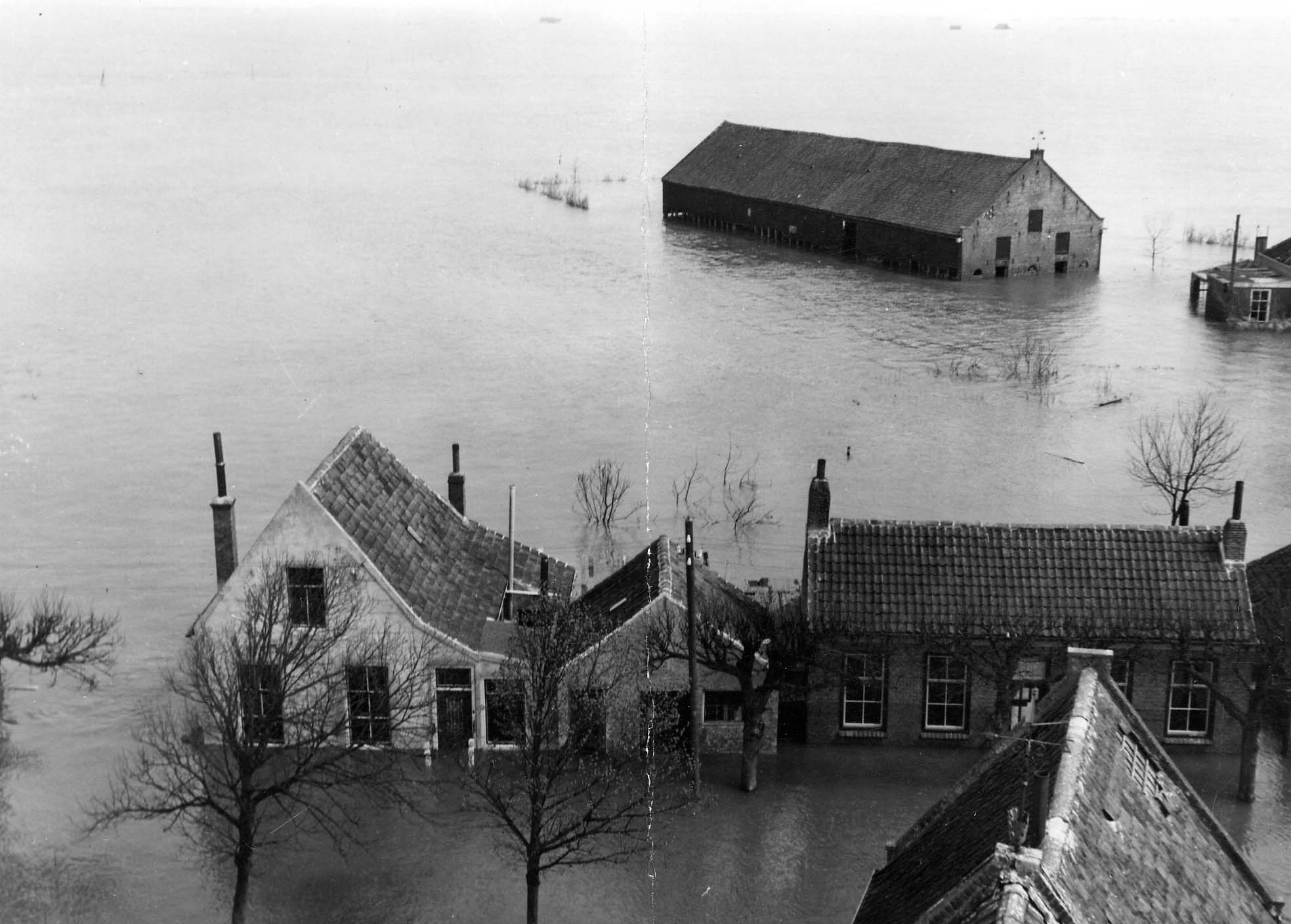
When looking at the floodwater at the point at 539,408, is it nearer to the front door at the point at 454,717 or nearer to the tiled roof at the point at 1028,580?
the front door at the point at 454,717

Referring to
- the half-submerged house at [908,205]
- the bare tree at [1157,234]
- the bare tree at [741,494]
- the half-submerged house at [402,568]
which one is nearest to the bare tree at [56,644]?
the half-submerged house at [402,568]

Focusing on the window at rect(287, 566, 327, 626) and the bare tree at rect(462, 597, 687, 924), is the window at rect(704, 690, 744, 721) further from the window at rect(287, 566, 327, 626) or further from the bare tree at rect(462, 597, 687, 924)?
the window at rect(287, 566, 327, 626)

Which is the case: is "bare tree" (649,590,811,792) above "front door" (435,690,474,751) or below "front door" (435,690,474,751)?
above

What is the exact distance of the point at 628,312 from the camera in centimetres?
8425

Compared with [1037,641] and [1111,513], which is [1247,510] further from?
[1037,641]

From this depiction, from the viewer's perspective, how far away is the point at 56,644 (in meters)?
34.4

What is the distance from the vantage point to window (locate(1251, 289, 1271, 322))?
79500 mm

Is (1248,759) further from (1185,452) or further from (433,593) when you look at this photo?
(1185,452)

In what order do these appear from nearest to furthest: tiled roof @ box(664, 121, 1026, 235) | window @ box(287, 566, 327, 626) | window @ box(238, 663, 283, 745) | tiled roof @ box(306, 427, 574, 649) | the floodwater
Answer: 1. window @ box(238, 663, 283, 745)
2. the floodwater
3. window @ box(287, 566, 327, 626)
4. tiled roof @ box(306, 427, 574, 649)
5. tiled roof @ box(664, 121, 1026, 235)

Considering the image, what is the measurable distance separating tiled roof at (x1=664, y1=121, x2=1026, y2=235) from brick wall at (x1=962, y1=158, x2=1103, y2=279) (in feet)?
3.33

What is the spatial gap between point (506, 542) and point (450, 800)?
8.04 meters

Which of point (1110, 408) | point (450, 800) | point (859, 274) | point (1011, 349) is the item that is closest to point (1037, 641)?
point (450, 800)

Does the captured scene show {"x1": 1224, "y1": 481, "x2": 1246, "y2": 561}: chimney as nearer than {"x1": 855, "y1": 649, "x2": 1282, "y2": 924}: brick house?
No

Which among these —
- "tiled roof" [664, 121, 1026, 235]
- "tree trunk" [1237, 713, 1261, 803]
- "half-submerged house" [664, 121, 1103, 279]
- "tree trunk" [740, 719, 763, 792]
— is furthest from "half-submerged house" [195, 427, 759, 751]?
"tiled roof" [664, 121, 1026, 235]
